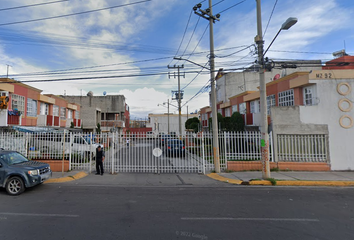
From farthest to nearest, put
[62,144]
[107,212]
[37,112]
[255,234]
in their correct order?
[37,112] < [62,144] < [107,212] < [255,234]

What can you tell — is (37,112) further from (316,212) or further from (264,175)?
(316,212)

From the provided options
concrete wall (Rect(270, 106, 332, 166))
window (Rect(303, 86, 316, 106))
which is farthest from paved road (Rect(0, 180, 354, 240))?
window (Rect(303, 86, 316, 106))

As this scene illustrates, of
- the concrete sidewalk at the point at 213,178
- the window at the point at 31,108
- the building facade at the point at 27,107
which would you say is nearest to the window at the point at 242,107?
the concrete sidewalk at the point at 213,178

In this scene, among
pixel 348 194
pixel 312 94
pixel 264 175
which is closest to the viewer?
pixel 348 194

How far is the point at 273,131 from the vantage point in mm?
11125

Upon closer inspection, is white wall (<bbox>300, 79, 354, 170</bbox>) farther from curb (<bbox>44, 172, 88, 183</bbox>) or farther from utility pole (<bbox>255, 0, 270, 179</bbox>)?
curb (<bbox>44, 172, 88, 183</bbox>)

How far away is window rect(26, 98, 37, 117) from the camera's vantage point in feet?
59.7

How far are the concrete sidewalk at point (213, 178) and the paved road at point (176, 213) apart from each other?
85 centimetres

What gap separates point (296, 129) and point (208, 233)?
31.5 ft

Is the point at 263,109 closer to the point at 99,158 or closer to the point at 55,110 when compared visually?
the point at 99,158

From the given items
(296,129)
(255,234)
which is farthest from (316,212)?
(296,129)

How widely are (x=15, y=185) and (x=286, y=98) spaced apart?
16.8 meters

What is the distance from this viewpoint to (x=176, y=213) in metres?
5.06

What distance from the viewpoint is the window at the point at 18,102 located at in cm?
1621
